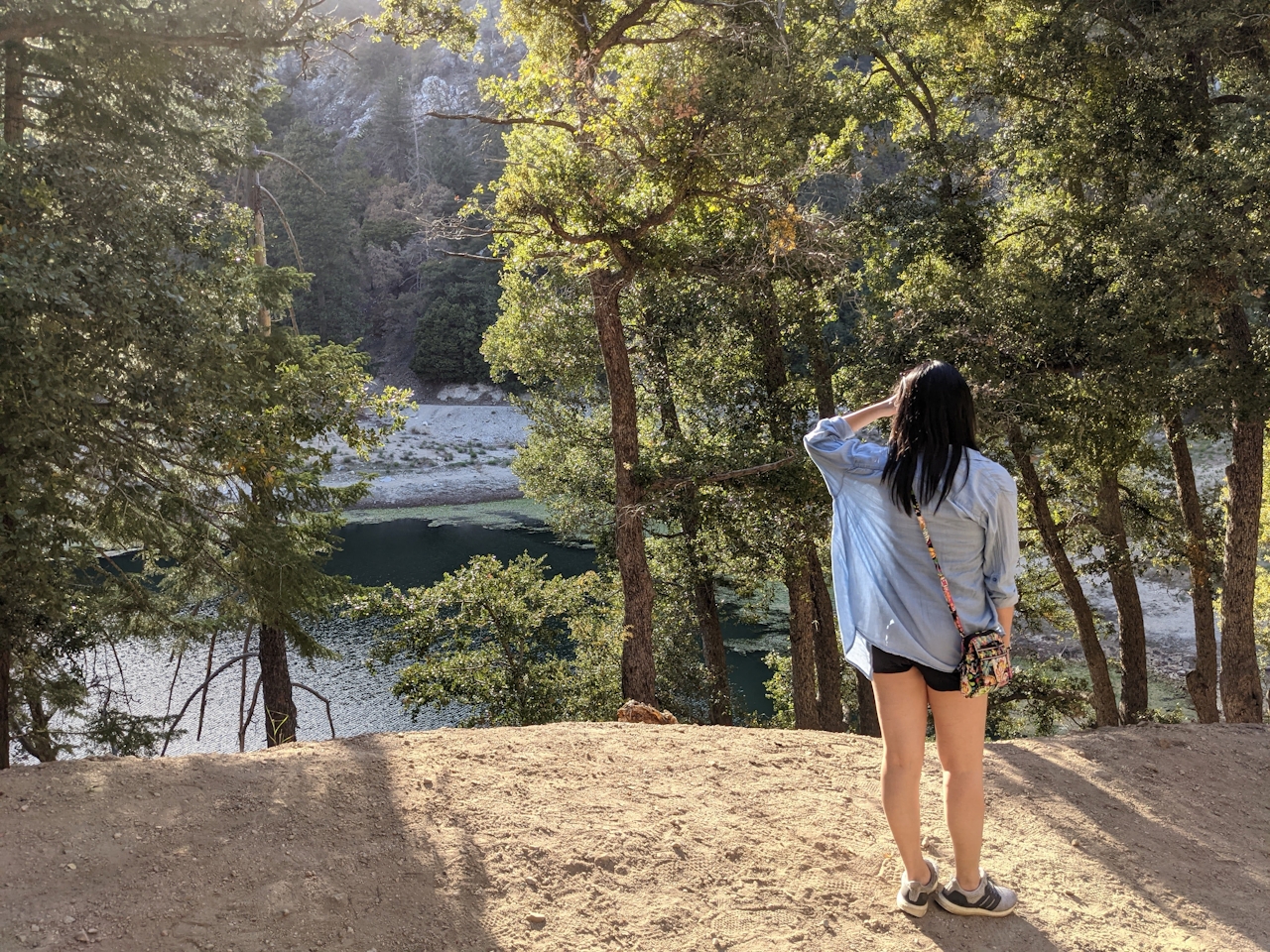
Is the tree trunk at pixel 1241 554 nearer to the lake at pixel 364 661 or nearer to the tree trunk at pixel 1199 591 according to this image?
the tree trunk at pixel 1199 591

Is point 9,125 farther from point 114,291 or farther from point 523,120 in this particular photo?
point 523,120

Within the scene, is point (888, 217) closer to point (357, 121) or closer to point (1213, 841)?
point (1213, 841)

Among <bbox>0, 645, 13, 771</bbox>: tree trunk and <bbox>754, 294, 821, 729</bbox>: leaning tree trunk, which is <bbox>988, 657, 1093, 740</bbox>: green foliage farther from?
→ <bbox>0, 645, 13, 771</bbox>: tree trunk

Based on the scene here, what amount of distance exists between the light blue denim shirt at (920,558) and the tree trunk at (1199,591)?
9263 mm

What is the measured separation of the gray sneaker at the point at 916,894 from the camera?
2.88 metres

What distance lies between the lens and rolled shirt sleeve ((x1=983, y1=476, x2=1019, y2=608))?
2549mm

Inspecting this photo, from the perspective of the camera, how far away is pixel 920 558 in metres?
2.65

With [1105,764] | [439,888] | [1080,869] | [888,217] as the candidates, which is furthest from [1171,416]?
[439,888]

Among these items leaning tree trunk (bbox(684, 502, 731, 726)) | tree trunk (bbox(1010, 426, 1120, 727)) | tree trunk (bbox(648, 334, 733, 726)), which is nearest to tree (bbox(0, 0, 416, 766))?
tree trunk (bbox(648, 334, 733, 726))

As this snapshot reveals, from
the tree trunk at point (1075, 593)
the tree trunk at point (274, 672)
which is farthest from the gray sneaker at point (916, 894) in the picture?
the tree trunk at point (274, 672)

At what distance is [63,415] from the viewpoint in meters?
5.11

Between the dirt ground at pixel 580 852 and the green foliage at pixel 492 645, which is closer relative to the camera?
the dirt ground at pixel 580 852

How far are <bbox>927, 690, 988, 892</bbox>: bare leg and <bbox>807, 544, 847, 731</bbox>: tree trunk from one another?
34.2ft

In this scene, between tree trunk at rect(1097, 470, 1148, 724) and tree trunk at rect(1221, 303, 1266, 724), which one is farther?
tree trunk at rect(1097, 470, 1148, 724)
